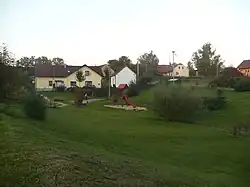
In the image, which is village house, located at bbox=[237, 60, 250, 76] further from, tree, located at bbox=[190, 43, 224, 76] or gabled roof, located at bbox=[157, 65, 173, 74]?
gabled roof, located at bbox=[157, 65, 173, 74]

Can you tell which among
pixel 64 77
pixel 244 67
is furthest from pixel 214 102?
pixel 244 67

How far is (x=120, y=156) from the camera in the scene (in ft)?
49.2

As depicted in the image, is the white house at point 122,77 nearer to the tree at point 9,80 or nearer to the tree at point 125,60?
the tree at point 125,60

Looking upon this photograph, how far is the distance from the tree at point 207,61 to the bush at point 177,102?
210ft

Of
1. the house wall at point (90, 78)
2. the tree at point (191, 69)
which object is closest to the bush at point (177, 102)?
the house wall at point (90, 78)

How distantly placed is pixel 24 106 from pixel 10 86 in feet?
15.3

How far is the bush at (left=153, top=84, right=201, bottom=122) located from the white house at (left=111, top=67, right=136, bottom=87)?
55918mm

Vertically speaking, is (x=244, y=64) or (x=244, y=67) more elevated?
(x=244, y=64)

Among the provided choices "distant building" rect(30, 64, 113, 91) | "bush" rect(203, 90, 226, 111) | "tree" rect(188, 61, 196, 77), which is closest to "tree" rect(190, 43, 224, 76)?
"tree" rect(188, 61, 196, 77)

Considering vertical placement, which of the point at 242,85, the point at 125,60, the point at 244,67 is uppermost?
the point at 125,60

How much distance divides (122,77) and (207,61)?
20825mm

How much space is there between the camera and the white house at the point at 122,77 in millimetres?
89800

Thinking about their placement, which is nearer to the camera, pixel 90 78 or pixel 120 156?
pixel 120 156

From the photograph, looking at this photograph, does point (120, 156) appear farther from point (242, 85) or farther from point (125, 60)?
point (125, 60)
